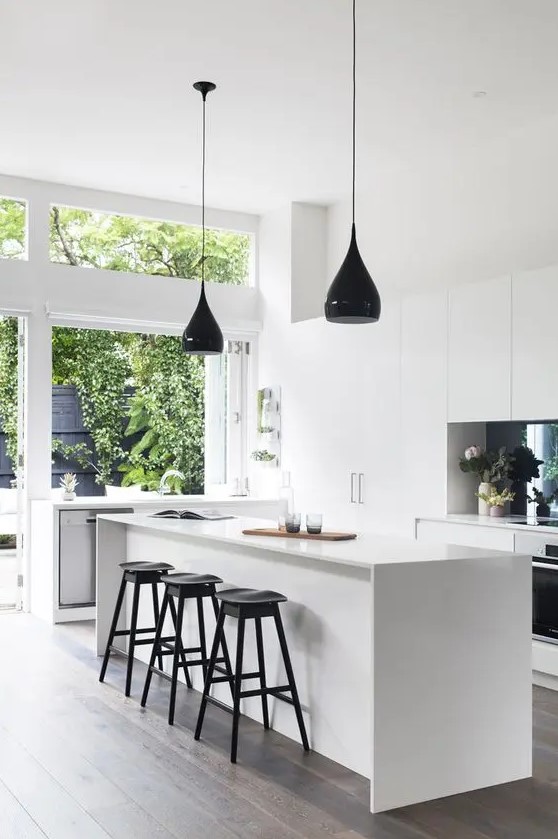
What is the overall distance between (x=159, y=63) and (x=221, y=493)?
422cm

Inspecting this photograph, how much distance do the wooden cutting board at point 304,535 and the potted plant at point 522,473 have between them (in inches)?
79.6

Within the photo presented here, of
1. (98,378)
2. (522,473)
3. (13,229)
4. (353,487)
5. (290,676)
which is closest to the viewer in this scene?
(290,676)

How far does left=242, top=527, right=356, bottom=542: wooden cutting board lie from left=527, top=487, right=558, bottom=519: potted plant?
1990 mm

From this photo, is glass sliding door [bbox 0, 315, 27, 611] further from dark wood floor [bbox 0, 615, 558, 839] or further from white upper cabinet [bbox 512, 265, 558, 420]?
white upper cabinet [bbox 512, 265, 558, 420]

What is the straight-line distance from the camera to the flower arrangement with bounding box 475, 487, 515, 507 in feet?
19.9

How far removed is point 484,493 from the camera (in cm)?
612

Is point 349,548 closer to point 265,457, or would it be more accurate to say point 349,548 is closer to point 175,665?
point 175,665

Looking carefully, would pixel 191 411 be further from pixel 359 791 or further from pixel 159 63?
pixel 359 791

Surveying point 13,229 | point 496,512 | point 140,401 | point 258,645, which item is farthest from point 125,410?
point 258,645

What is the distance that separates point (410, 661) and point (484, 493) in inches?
108

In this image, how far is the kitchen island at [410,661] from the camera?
137 inches

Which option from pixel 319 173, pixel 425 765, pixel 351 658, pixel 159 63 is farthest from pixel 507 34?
pixel 425 765

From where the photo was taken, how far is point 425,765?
3564mm

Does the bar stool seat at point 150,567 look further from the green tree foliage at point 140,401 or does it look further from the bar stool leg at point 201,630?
the green tree foliage at point 140,401
